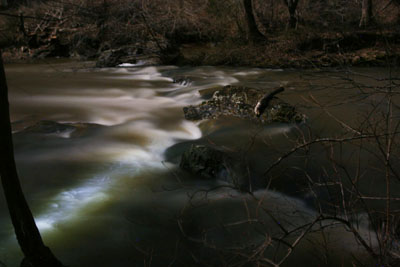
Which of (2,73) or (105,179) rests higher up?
(2,73)

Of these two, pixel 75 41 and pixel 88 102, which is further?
pixel 75 41

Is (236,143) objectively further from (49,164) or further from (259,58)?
(259,58)

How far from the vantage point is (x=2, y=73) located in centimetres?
233

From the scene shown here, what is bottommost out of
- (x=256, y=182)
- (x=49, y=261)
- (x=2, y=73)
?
(x=256, y=182)

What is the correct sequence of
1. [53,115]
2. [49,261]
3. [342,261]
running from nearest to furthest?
[49,261] → [342,261] → [53,115]

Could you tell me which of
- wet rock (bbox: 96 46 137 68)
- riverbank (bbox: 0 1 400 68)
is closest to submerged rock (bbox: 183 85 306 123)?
riverbank (bbox: 0 1 400 68)

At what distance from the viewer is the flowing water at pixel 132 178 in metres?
3.87

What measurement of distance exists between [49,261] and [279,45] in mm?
13643

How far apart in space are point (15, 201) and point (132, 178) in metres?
3.11

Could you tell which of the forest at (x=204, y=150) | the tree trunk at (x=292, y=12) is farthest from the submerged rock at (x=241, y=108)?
the tree trunk at (x=292, y=12)

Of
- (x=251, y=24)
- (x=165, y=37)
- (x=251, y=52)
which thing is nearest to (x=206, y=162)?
(x=251, y=52)

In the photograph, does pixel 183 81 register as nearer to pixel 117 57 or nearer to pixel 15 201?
pixel 117 57

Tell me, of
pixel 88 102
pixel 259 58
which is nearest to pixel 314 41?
pixel 259 58

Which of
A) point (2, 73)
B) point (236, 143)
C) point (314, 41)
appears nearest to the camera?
point (2, 73)
